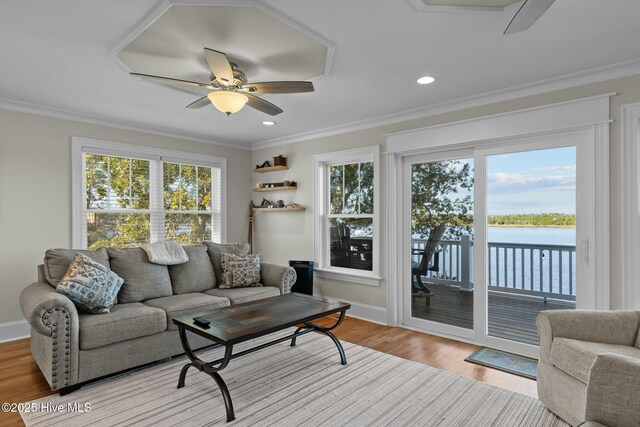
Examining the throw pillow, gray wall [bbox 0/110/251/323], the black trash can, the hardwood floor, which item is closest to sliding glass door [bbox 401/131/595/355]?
the hardwood floor

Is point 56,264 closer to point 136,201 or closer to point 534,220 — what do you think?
point 136,201

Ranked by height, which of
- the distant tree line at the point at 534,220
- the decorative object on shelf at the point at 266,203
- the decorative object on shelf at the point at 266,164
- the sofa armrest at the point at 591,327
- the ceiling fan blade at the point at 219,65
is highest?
the ceiling fan blade at the point at 219,65

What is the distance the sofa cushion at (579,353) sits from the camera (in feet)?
6.46

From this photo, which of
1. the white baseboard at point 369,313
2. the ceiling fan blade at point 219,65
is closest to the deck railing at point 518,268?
the white baseboard at point 369,313

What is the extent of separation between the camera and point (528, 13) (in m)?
1.53

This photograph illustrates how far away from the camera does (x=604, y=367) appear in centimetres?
135

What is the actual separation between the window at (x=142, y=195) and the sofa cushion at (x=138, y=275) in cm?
100

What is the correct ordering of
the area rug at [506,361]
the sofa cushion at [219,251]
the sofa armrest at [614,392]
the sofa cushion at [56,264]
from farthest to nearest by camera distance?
the sofa cushion at [219,251], the sofa cushion at [56,264], the area rug at [506,361], the sofa armrest at [614,392]

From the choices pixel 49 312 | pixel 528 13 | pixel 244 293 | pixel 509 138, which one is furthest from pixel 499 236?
pixel 49 312

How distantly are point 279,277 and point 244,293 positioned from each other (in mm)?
497

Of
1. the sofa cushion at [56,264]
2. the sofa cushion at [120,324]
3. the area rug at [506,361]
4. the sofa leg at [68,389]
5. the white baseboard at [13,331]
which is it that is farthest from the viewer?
the white baseboard at [13,331]

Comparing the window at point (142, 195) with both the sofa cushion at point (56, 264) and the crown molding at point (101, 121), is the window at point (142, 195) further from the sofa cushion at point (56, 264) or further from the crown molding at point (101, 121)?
the sofa cushion at point (56, 264)

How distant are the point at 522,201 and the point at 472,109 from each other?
103cm

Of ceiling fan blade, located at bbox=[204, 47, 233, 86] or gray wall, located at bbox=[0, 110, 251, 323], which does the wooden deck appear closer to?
ceiling fan blade, located at bbox=[204, 47, 233, 86]
